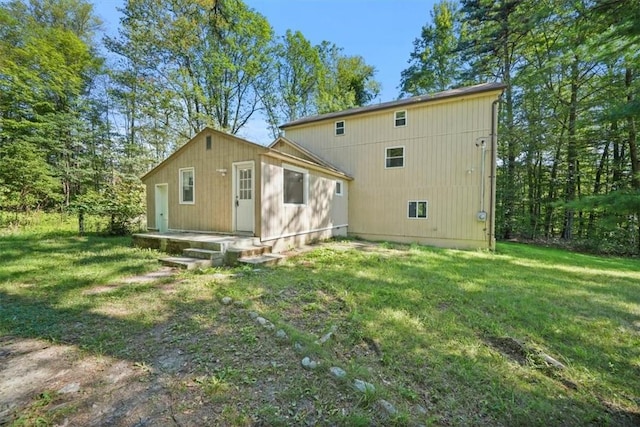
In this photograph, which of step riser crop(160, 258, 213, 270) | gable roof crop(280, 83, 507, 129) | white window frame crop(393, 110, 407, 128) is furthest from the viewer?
white window frame crop(393, 110, 407, 128)

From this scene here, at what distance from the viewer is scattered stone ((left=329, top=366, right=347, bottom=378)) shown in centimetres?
221

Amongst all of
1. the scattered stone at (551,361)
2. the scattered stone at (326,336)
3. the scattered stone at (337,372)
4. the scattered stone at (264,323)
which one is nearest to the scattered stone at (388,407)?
the scattered stone at (337,372)

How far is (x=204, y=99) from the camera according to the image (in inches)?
643

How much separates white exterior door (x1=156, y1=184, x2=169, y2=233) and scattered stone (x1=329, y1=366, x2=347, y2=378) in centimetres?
838

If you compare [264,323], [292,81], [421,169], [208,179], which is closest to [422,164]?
[421,169]

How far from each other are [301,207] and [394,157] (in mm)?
4790

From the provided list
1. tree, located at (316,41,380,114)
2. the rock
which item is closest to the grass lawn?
the rock

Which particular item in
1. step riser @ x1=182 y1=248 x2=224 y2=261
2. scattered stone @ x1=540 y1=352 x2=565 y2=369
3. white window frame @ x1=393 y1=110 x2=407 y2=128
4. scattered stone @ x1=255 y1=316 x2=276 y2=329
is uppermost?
white window frame @ x1=393 y1=110 x2=407 y2=128

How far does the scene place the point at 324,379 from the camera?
7.19 feet

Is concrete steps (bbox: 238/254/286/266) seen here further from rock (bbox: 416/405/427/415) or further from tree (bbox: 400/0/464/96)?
tree (bbox: 400/0/464/96)

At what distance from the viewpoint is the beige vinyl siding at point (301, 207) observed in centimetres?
701

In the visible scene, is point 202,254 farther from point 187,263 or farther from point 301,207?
point 301,207

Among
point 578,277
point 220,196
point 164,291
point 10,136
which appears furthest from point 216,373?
point 10,136

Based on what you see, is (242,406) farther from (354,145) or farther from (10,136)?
(10,136)
